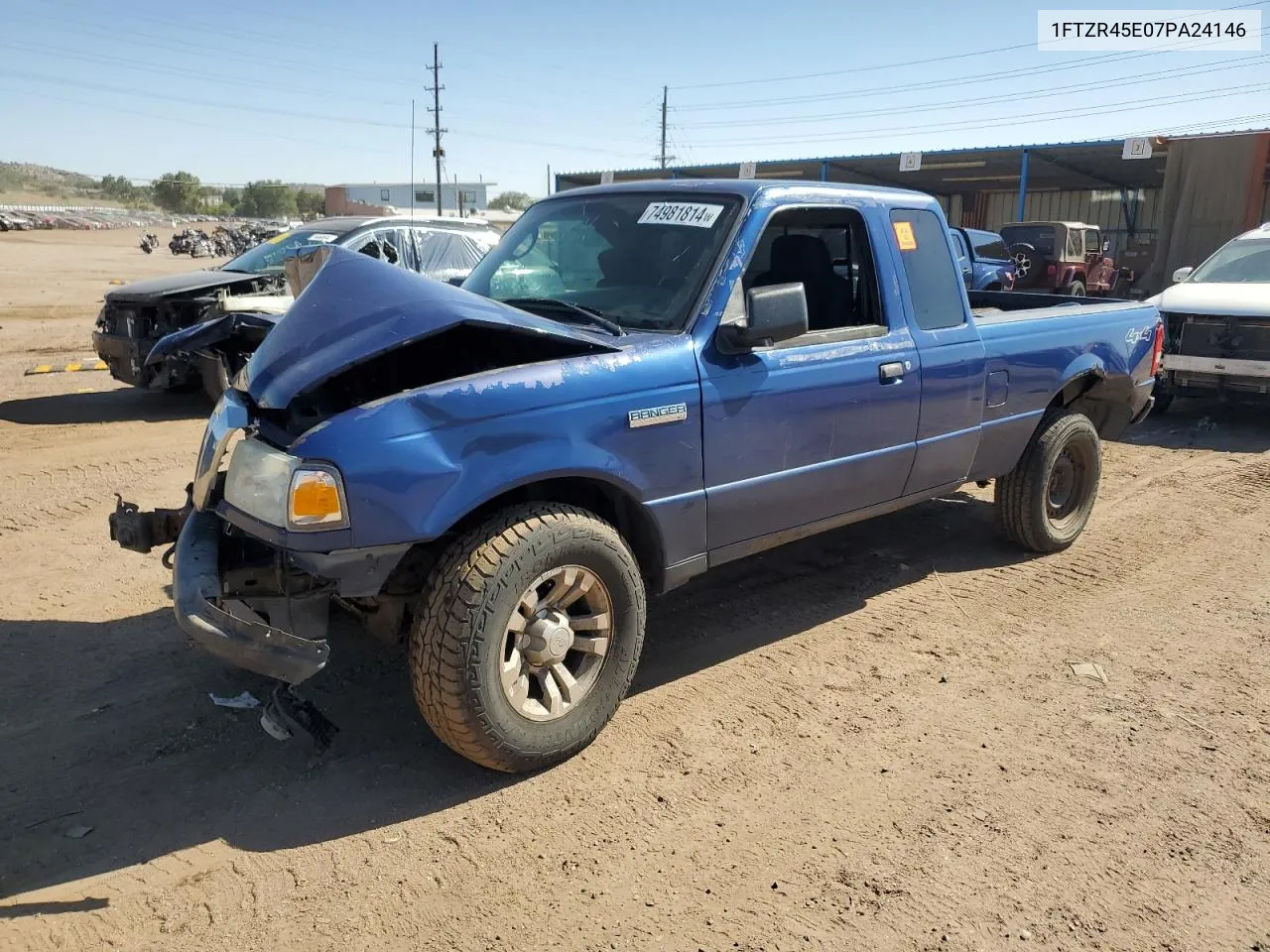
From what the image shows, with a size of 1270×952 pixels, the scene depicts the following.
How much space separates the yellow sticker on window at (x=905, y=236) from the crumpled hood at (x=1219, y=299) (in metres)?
6.32

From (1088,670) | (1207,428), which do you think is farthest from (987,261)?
(1088,670)

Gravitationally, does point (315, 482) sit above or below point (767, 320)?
below

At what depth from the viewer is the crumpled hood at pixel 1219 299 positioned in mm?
9016

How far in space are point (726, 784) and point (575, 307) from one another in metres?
1.96

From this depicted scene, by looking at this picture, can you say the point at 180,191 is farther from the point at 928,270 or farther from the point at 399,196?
the point at 928,270

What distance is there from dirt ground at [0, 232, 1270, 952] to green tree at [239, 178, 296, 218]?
90.8m

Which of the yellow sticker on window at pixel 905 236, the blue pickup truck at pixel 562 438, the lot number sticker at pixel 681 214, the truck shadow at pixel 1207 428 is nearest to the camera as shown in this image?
the blue pickup truck at pixel 562 438

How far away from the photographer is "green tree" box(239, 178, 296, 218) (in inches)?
3406

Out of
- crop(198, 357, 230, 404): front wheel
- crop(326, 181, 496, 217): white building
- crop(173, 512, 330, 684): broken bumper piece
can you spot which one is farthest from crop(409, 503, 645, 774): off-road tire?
crop(326, 181, 496, 217): white building

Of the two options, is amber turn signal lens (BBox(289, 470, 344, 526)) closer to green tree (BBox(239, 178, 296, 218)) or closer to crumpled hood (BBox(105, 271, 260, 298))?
crumpled hood (BBox(105, 271, 260, 298))

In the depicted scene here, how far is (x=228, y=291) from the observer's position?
9.10 m

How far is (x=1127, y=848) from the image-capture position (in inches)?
114

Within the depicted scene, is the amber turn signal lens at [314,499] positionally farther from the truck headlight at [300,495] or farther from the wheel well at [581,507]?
the wheel well at [581,507]

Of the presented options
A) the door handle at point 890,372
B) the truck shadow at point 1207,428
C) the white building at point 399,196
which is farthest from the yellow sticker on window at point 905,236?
the white building at point 399,196
